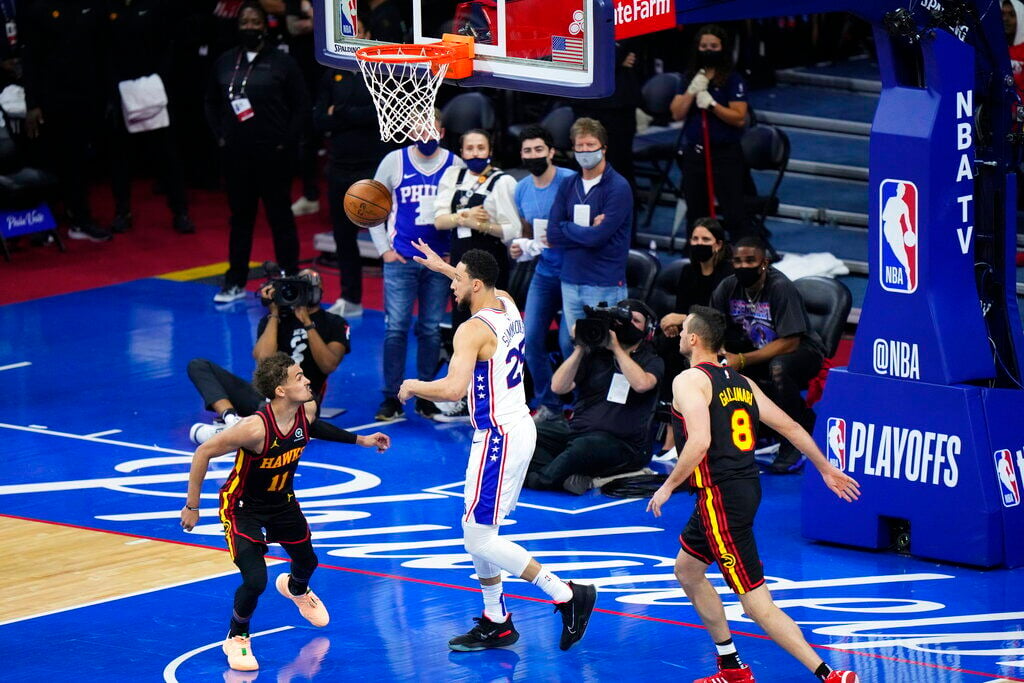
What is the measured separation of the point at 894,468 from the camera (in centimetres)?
1063

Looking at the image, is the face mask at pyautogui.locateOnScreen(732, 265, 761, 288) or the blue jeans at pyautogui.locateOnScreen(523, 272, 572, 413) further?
the blue jeans at pyautogui.locateOnScreen(523, 272, 572, 413)

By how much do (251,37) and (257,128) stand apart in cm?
88

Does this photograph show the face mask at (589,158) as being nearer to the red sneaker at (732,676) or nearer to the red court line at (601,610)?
the red court line at (601,610)

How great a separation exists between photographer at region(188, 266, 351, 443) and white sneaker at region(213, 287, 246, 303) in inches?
162

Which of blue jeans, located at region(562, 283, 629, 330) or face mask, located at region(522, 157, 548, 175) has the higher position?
face mask, located at region(522, 157, 548, 175)

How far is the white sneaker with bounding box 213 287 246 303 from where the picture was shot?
56.9 feet

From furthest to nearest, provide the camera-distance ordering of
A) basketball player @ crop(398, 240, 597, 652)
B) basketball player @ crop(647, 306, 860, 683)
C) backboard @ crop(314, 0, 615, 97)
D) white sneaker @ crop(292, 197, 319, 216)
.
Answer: white sneaker @ crop(292, 197, 319, 216) < backboard @ crop(314, 0, 615, 97) < basketball player @ crop(398, 240, 597, 652) < basketball player @ crop(647, 306, 860, 683)

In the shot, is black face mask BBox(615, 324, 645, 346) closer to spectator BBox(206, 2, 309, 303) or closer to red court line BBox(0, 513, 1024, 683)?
red court line BBox(0, 513, 1024, 683)

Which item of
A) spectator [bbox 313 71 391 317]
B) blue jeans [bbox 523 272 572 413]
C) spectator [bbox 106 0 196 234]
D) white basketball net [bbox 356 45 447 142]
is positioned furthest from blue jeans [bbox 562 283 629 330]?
spectator [bbox 106 0 196 234]

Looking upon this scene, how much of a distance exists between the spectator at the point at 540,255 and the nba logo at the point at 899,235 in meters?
3.36

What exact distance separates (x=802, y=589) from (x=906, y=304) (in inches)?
73.0

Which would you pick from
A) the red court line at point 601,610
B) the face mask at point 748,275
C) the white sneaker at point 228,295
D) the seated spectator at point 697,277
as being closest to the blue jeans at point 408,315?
the seated spectator at point 697,277

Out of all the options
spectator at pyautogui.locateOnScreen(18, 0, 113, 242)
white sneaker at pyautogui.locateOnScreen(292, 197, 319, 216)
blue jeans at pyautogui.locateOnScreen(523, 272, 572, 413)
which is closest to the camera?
blue jeans at pyautogui.locateOnScreen(523, 272, 572, 413)

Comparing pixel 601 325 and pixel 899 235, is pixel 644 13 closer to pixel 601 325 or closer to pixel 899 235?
pixel 899 235
